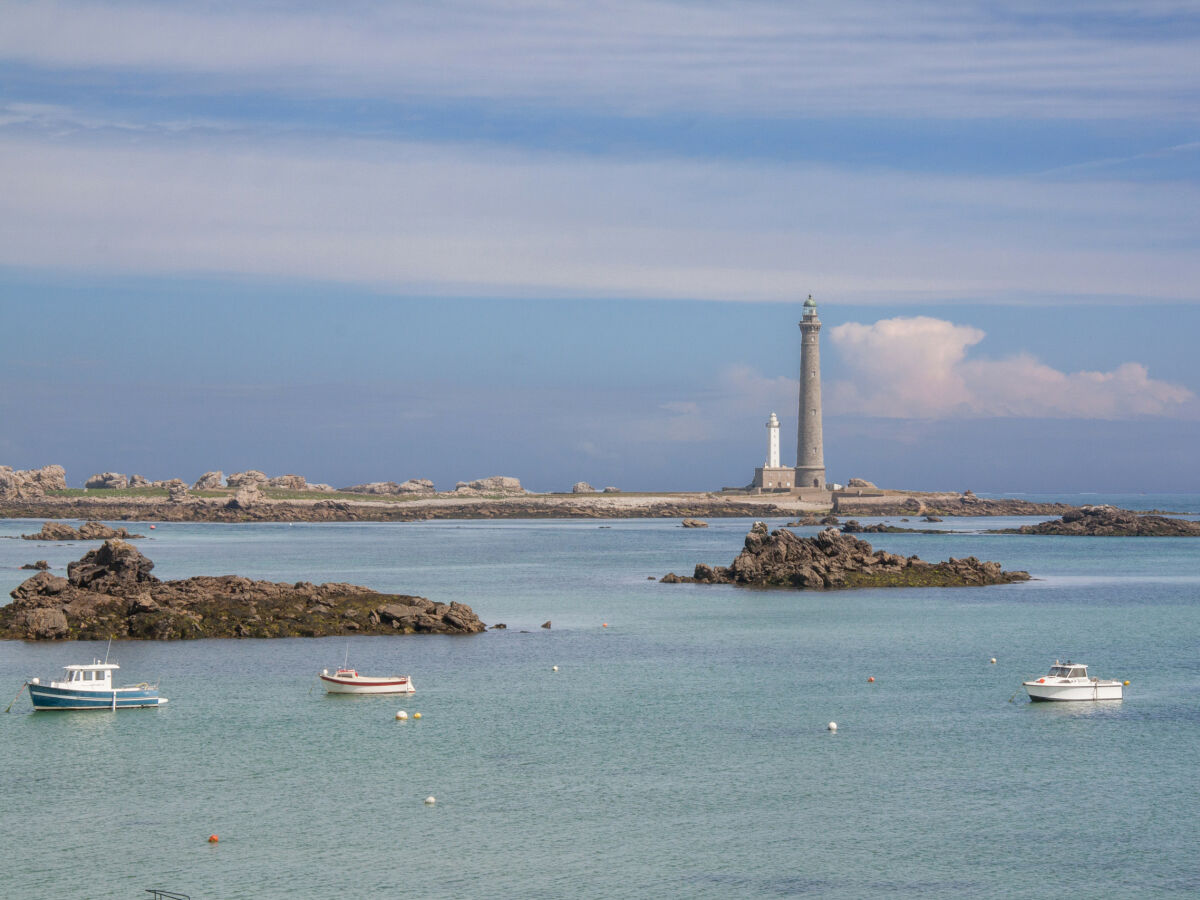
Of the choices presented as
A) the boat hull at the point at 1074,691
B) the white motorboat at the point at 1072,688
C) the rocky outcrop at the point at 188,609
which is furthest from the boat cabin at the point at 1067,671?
the rocky outcrop at the point at 188,609

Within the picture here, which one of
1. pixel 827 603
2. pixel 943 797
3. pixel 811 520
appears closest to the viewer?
pixel 943 797

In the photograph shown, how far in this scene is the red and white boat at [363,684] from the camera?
1655 inches

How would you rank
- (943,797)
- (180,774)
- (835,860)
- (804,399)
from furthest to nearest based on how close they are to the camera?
(804,399) < (180,774) < (943,797) < (835,860)

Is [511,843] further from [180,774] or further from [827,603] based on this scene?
[827,603]

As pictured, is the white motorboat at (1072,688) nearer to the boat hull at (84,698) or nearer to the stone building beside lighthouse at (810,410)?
the boat hull at (84,698)

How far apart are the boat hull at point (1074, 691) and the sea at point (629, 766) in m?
0.86

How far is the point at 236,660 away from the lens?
49188 millimetres

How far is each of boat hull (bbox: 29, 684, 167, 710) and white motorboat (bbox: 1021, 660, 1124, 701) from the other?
27734mm

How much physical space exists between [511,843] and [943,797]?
10.2 meters

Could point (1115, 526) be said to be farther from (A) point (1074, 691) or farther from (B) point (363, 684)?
(B) point (363, 684)

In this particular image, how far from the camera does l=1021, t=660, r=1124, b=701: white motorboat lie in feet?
134

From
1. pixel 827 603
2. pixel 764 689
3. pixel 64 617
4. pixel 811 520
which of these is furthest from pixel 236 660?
pixel 811 520

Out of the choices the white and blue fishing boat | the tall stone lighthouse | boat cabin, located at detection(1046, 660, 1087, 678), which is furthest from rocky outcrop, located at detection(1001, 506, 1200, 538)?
the white and blue fishing boat

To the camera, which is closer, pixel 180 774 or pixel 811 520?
pixel 180 774
